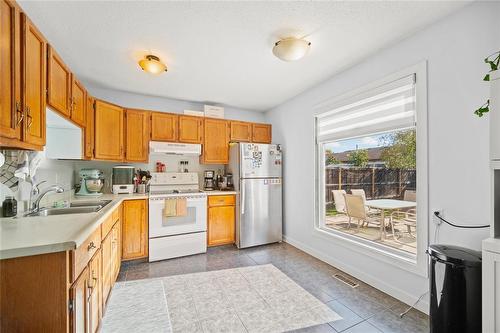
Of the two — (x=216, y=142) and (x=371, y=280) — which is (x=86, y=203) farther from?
(x=371, y=280)

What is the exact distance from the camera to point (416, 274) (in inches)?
78.3

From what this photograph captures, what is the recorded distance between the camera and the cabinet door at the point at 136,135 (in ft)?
11.0

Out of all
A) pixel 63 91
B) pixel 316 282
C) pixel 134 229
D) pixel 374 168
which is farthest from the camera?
pixel 134 229

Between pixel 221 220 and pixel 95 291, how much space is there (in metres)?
2.21

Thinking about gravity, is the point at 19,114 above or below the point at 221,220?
above

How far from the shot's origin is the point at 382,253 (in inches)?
90.4

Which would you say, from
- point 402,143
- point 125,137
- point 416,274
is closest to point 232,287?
point 416,274

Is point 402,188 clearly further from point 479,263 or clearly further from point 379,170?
point 479,263

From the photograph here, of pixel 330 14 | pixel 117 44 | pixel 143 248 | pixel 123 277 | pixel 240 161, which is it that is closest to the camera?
pixel 330 14

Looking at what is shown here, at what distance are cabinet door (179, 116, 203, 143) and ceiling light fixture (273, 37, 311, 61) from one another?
6.84 feet

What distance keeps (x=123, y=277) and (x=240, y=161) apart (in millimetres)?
2240

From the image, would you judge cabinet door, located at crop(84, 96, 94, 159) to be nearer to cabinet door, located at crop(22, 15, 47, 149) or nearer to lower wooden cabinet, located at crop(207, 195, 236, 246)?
cabinet door, located at crop(22, 15, 47, 149)

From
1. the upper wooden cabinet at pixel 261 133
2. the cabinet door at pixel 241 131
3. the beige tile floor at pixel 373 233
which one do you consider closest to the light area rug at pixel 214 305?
the beige tile floor at pixel 373 233

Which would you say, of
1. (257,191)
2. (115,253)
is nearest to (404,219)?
(257,191)
